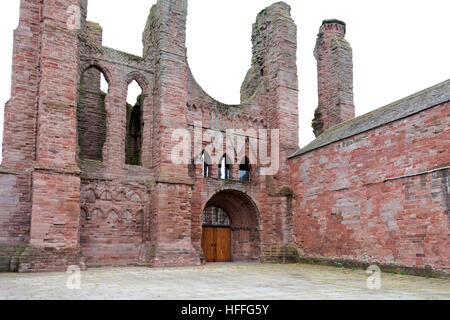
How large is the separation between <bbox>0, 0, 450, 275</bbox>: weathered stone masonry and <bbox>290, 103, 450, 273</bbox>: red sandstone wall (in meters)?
0.04

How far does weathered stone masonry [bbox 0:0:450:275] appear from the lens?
13.1 metres

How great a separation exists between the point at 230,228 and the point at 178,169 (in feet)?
17.1

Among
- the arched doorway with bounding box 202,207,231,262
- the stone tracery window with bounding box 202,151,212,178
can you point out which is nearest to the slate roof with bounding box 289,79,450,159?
the stone tracery window with bounding box 202,151,212,178

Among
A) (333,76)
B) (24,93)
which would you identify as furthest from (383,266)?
(24,93)

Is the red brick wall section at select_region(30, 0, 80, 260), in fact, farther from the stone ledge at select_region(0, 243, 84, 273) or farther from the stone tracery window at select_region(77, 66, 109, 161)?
the stone tracery window at select_region(77, 66, 109, 161)

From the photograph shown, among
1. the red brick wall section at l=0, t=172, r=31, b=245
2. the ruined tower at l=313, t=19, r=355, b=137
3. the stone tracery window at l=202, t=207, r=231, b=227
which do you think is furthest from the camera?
the ruined tower at l=313, t=19, r=355, b=137

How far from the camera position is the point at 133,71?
17047 millimetres

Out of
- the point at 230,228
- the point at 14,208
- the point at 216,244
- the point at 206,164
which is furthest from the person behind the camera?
the point at 230,228

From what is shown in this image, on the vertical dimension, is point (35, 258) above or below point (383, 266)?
above

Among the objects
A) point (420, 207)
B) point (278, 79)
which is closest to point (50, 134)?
point (278, 79)

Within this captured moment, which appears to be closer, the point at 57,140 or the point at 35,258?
the point at 35,258

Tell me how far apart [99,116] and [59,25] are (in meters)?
5.03

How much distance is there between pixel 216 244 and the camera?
1961 centimetres

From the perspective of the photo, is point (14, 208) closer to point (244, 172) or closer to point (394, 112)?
point (244, 172)
